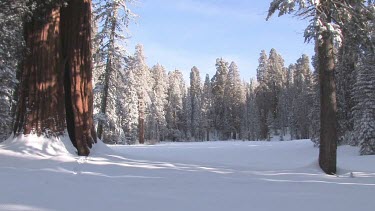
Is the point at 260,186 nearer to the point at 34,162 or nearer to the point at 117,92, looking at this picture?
the point at 34,162

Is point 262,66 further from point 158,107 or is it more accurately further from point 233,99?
point 158,107

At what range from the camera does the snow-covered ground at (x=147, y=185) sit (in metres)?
6.41

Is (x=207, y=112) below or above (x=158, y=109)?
above

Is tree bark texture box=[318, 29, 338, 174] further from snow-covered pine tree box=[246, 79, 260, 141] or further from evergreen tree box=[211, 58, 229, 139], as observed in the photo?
snow-covered pine tree box=[246, 79, 260, 141]

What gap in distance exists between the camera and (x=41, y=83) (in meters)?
10.8

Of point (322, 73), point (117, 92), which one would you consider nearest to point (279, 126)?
point (117, 92)

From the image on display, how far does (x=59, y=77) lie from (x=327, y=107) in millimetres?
7532

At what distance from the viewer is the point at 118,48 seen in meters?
28.9

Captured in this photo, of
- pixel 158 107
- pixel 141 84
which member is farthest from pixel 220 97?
pixel 141 84

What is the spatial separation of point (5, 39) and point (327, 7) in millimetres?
8793

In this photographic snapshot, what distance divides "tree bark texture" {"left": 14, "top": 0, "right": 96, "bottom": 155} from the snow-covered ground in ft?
1.44

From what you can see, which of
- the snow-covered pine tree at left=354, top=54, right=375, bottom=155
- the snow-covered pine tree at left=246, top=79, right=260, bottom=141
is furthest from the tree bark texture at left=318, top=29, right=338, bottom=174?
the snow-covered pine tree at left=246, top=79, right=260, bottom=141

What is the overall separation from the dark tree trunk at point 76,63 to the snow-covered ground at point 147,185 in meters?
0.76

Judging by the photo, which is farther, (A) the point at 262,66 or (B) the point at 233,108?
(A) the point at 262,66
